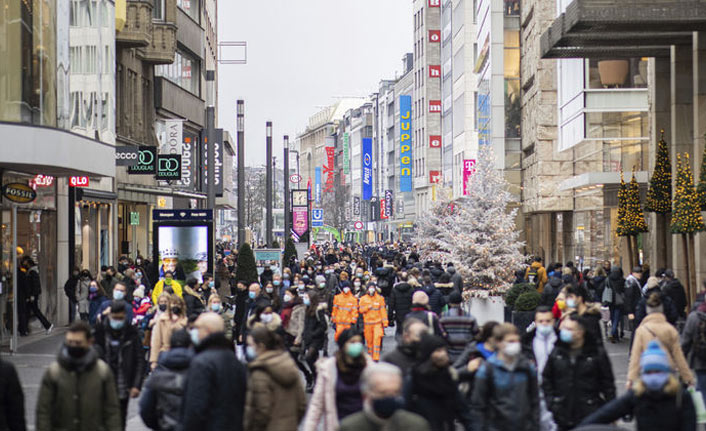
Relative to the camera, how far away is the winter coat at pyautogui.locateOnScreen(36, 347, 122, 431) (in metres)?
8.96

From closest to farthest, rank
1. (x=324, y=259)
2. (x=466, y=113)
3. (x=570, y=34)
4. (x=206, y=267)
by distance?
(x=570, y=34)
(x=206, y=267)
(x=324, y=259)
(x=466, y=113)

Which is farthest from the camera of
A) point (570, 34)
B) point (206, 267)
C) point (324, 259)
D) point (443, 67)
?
point (443, 67)

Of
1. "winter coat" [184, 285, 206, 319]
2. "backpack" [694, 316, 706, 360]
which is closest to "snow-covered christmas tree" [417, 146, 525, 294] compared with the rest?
"winter coat" [184, 285, 206, 319]

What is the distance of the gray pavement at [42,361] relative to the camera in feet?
51.9

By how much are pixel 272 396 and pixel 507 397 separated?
1757 millimetres

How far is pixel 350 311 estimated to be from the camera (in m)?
21.3

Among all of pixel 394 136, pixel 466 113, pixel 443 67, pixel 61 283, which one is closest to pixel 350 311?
pixel 61 283

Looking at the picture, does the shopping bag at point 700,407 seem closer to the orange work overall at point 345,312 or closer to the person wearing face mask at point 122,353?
the person wearing face mask at point 122,353

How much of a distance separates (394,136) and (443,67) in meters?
37.0

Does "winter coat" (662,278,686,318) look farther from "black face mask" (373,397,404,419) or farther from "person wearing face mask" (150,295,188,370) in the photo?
"black face mask" (373,397,404,419)

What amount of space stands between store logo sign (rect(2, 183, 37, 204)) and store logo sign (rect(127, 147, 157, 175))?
539 inches

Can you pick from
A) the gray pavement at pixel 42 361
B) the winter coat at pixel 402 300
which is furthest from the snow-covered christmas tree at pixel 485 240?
the winter coat at pixel 402 300

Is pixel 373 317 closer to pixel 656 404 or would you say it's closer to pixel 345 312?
pixel 345 312

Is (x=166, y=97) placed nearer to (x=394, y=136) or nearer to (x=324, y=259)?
(x=324, y=259)
